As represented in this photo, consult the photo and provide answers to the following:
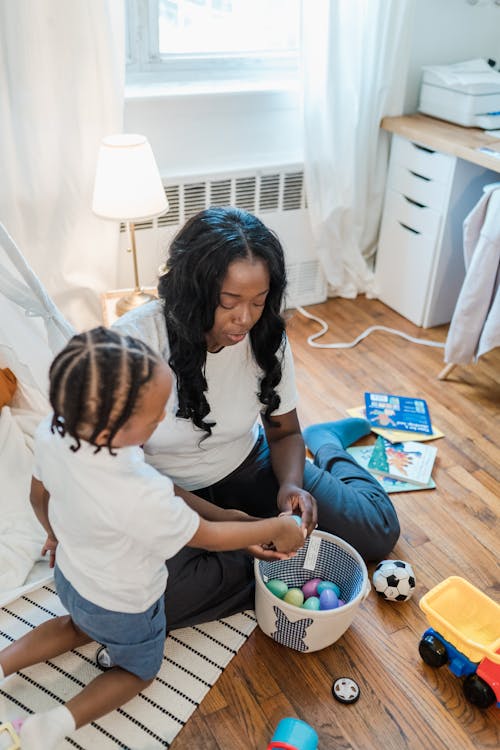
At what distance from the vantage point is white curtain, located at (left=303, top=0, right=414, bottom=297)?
8.05 feet

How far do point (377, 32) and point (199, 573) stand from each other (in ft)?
6.66

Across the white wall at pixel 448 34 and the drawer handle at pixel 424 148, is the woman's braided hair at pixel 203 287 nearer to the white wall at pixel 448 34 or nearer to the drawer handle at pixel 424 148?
the drawer handle at pixel 424 148

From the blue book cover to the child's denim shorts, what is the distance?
1.13 m

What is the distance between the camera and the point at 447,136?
2.49m

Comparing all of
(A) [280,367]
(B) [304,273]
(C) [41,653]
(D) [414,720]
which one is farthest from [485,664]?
(B) [304,273]

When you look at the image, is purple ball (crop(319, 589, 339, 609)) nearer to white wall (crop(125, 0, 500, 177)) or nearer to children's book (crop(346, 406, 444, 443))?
children's book (crop(346, 406, 444, 443))

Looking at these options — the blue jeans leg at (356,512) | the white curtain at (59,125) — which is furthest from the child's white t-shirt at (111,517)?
the white curtain at (59,125)

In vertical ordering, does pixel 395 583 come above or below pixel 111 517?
below

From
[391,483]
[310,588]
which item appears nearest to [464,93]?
[391,483]

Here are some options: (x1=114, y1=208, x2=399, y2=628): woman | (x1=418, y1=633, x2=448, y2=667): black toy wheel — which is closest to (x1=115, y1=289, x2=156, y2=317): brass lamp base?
(x1=114, y1=208, x2=399, y2=628): woman

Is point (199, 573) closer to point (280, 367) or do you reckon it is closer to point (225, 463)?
point (225, 463)

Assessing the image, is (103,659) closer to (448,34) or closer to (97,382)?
(97,382)

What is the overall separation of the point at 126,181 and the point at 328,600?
4.06 feet

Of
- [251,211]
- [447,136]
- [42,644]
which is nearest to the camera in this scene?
[42,644]
